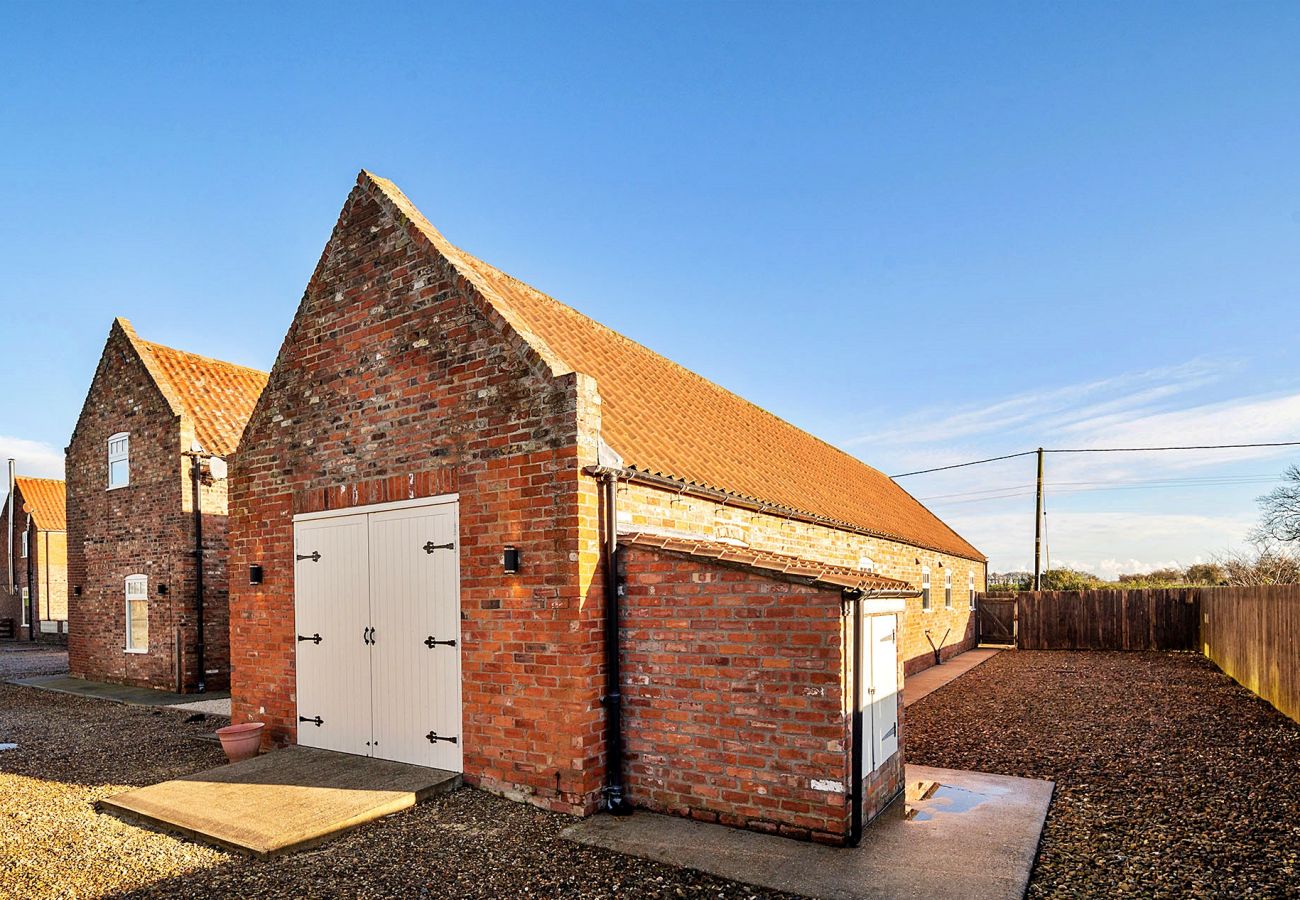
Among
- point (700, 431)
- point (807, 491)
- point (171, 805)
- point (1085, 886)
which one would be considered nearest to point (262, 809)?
point (171, 805)

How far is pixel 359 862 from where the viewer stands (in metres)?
5.84

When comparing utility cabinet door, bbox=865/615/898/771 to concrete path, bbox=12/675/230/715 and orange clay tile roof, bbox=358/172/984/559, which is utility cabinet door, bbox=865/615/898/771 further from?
concrete path, bbox=12/675/230/715

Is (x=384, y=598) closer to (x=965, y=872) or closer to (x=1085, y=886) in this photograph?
(x=965, y=872)

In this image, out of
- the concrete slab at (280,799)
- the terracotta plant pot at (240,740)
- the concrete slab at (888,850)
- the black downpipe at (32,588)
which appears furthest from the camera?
the black downpipe at (32,588)

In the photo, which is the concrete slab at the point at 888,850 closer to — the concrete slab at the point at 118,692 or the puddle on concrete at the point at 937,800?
the puddle on concrete at the point at 937,800

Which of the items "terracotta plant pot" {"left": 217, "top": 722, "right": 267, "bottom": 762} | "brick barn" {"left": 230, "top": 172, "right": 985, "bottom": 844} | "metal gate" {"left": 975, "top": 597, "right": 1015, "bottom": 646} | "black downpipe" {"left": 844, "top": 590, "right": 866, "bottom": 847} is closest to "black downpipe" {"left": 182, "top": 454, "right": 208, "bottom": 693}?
"brick barn" {"left": 230, "top": 172, "right": 985, "bottom": 844}

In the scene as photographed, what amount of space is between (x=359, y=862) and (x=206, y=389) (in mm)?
15026

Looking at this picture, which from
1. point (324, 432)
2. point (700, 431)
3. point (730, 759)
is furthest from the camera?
point (700, 431)

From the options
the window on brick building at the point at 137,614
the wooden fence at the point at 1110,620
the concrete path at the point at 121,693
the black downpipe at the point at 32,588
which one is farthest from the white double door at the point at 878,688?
the black downpipe at the point at 32,588

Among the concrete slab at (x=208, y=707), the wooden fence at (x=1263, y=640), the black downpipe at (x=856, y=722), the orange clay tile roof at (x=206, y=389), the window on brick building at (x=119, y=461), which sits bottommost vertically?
the concrete slab at (x=208, y=707)

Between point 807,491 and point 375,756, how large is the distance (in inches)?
342

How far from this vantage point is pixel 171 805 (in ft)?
22.8

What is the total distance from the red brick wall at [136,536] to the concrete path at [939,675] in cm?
1382

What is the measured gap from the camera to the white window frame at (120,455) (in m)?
17.1
